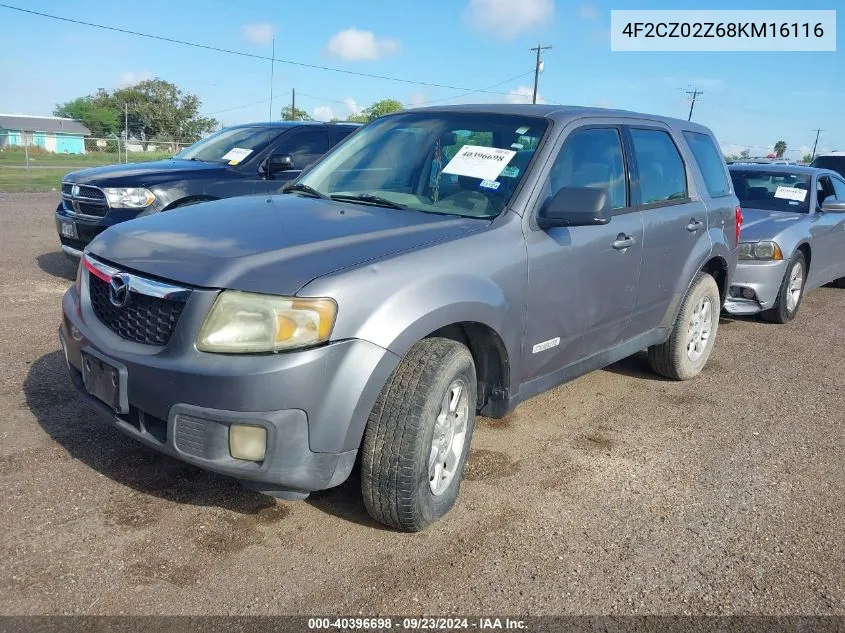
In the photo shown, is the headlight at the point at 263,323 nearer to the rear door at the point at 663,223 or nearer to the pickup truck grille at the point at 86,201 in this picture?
the rear door at the point at 663,223

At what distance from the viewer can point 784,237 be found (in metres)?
7.03

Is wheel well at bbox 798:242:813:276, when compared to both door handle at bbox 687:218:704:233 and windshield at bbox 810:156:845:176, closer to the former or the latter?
door handle at bbox 687:218:704:233

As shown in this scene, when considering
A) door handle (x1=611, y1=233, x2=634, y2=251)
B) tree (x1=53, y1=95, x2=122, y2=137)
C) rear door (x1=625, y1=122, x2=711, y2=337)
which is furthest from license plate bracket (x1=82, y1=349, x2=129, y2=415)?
tree (x1=53, y1=95, x2=122, y2=137)

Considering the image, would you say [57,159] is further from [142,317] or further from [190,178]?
[142,317]

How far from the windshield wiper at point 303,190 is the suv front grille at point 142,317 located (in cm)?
132

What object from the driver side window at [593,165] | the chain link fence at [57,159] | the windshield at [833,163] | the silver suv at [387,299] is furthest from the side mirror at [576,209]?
the chain link fence at [57,159]

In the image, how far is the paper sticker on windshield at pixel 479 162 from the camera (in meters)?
3.63

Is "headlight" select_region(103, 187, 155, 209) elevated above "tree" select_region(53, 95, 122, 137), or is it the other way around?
"tree" select_region(53, 95, 122, 137)

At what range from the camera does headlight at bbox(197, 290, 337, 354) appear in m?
2.53

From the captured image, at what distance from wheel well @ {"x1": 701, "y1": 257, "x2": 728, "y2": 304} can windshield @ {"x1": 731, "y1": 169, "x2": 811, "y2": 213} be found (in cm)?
268

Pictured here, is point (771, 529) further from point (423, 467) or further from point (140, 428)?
point (140, 428)

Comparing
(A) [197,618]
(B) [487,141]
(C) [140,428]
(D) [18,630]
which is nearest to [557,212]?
(B) [487,141]

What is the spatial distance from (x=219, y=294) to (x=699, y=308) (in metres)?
3.76

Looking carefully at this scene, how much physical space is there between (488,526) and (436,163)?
191 cm
